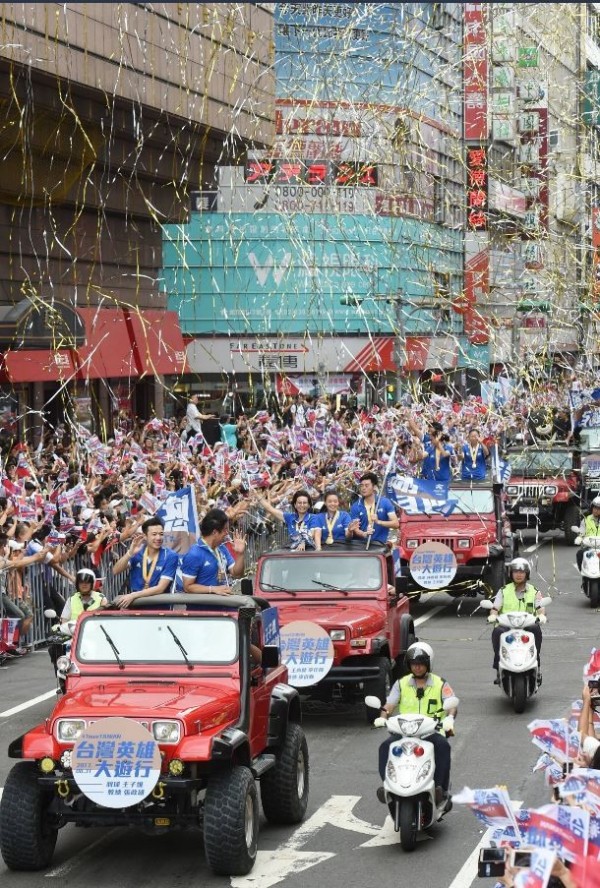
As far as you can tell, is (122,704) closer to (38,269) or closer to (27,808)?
(27,808)

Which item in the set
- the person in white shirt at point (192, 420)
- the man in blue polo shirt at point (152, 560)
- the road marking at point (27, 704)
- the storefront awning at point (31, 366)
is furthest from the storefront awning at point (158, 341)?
the man in blue polo shirt at point (152, 560)

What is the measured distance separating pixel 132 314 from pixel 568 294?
16.6 metres

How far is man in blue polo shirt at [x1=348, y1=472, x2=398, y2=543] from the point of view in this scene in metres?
18.6

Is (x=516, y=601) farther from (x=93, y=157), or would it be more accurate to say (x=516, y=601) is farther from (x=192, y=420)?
(x=93, y=157)

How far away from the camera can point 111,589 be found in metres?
20.2

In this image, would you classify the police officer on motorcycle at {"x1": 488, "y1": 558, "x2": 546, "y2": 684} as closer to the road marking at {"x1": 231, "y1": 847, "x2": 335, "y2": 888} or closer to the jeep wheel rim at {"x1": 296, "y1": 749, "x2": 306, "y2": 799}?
the jeep wheel rim at {"x1": 296, "y1": 749, "x2": 306, "y2": 799}

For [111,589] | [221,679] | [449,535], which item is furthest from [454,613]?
[221,679]

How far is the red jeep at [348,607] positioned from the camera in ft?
46.5

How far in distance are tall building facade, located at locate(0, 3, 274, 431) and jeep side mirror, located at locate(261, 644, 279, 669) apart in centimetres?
1356

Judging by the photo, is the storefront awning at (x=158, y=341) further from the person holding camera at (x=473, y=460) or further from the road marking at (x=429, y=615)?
the road marking at (x=429, y=615)

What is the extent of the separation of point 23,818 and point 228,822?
1209 millimetres

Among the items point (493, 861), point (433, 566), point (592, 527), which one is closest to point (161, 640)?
point (493, 861)

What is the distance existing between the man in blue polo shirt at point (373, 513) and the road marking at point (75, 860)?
831cm

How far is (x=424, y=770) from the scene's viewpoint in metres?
10.3
